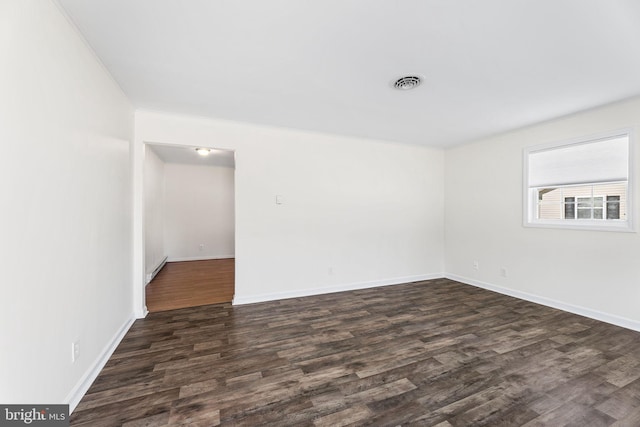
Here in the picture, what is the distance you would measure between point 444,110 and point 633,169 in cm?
204

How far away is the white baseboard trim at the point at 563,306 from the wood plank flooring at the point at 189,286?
13.2 feet

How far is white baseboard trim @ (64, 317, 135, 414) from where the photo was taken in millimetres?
1644

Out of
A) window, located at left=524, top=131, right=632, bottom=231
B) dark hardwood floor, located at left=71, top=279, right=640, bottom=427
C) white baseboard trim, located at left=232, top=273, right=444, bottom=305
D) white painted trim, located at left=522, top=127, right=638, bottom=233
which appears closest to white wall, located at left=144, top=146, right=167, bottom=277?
dark hardwood floor, located at left=71, top=279, right=640, bottom=427

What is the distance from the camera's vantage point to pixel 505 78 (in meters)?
2.32

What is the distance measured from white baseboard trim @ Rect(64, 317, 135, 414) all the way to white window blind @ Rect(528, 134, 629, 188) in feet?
17.1

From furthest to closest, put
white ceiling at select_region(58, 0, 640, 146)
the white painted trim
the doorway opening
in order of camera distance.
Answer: the doorway opening
the white painted trim
white ceiling at select_region(58, 0, 640, 146)

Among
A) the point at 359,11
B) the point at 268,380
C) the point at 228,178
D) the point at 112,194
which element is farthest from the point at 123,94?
the point at 228,178

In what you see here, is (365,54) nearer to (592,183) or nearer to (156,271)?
(592,183)

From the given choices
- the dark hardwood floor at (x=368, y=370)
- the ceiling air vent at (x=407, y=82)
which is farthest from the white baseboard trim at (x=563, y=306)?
the ceiling air vent at (x=407, y=82)

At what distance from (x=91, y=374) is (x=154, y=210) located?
3945 mm

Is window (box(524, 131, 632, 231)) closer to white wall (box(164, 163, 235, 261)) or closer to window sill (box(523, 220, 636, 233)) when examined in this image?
window sill (box(523, 220, 636, 233))

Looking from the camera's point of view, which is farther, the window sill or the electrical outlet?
the window sill

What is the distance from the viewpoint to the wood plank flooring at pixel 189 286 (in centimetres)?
361

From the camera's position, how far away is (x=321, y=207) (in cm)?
402
